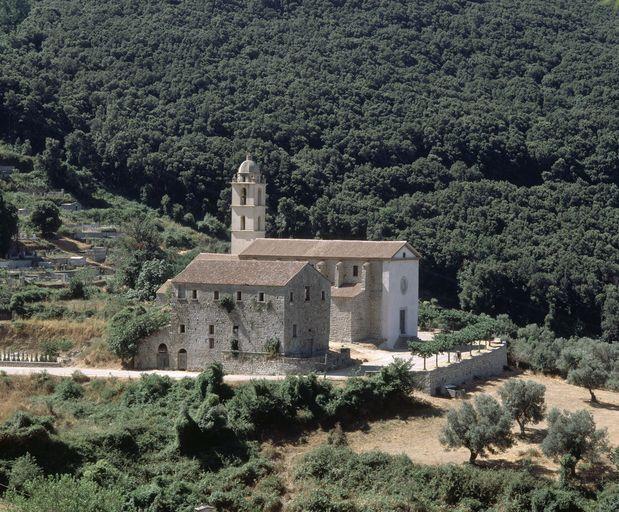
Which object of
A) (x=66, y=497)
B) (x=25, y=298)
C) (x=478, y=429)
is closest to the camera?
(x=66, y=497)

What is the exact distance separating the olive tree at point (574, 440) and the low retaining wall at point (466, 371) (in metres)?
7.99

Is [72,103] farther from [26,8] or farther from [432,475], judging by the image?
[432,475]

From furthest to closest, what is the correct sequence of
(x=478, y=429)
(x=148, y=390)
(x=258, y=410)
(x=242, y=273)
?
(x=242, y=273) → (x=148, y=390) → (x=258, y=410) → (x=478, y=429)

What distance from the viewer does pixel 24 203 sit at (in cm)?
7962

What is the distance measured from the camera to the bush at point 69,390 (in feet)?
151

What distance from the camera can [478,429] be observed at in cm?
3972

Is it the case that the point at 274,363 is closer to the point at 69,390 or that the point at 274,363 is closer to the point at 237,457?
the point at 237,457

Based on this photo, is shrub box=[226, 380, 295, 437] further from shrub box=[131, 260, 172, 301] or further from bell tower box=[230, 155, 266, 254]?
bell tower box=[230, 155, 266, 254]

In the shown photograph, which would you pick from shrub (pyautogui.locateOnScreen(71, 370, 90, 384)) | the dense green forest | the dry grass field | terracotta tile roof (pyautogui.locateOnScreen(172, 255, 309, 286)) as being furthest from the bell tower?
the dry grass field

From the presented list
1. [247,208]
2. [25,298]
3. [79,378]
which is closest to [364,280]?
[247,208]

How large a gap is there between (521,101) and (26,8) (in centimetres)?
5949

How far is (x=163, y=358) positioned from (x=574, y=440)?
65.0 feet

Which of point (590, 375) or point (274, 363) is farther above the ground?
point (274, 363)

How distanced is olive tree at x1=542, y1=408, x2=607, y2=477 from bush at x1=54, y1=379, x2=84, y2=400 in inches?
792
